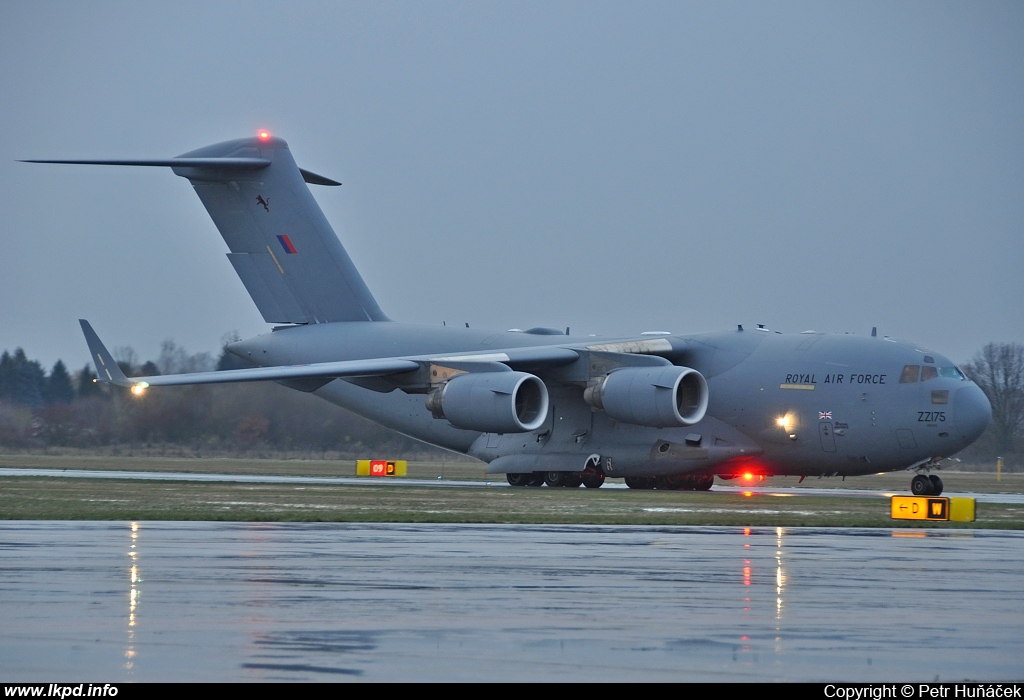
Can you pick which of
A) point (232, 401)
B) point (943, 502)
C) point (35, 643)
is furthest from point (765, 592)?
point (232, 401)

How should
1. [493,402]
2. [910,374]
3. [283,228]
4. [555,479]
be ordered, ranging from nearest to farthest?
[910,374], [493,402], [555,479], [283,228]

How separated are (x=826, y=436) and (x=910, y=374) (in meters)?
2.10

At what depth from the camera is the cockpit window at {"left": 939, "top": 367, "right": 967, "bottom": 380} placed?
27453mm

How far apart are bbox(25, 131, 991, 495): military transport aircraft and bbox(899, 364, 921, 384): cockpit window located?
28mm

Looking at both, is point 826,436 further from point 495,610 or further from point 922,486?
point 495,610

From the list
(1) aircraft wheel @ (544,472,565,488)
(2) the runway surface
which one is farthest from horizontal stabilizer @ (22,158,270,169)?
(1) aircraft wheel @ (544,472,565,488)

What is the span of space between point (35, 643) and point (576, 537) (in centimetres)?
885

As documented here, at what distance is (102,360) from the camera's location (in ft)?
101

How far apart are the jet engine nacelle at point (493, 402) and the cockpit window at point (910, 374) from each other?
727 centimetres

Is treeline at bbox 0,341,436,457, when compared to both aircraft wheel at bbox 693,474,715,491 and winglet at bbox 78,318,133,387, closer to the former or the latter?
winglet at bbox 78,318,133,387

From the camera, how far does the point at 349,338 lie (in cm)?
3322

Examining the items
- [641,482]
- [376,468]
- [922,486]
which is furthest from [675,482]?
[376,468]
